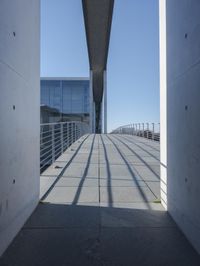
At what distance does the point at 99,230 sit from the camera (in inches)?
120

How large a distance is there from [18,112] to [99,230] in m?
1.45

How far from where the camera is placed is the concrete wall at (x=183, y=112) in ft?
8.46

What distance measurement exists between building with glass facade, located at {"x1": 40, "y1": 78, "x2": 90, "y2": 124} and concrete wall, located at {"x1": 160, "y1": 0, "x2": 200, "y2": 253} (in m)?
29.9

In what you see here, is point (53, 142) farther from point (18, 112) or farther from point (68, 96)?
point (68, 96)

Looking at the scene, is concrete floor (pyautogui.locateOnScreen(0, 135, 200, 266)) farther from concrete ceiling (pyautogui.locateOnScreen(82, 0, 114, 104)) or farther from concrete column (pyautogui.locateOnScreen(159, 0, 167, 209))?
concrete ceiling (pyautogui.locateOnScreen(82, 0, 114, 104))

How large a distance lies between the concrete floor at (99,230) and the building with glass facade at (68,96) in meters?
28.8

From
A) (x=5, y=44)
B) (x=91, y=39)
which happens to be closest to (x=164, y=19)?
(x=5, y=44)

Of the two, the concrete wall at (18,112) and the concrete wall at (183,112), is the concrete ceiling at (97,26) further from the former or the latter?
the concrete wall at (183,112)

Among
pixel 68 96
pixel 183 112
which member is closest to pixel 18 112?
pixel 183 112

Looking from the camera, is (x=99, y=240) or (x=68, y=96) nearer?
(x=99, y=240)

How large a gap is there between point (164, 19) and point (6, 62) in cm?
214

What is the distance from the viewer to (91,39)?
17625mm

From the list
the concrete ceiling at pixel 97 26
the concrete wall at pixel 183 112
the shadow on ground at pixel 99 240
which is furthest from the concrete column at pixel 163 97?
the concrete ceiling at pixel 97 26

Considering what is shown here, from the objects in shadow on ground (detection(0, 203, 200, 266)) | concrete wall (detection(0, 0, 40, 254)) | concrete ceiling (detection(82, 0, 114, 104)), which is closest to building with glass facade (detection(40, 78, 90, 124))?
concrete ceiling (detection(82, 0, 114, 104))
